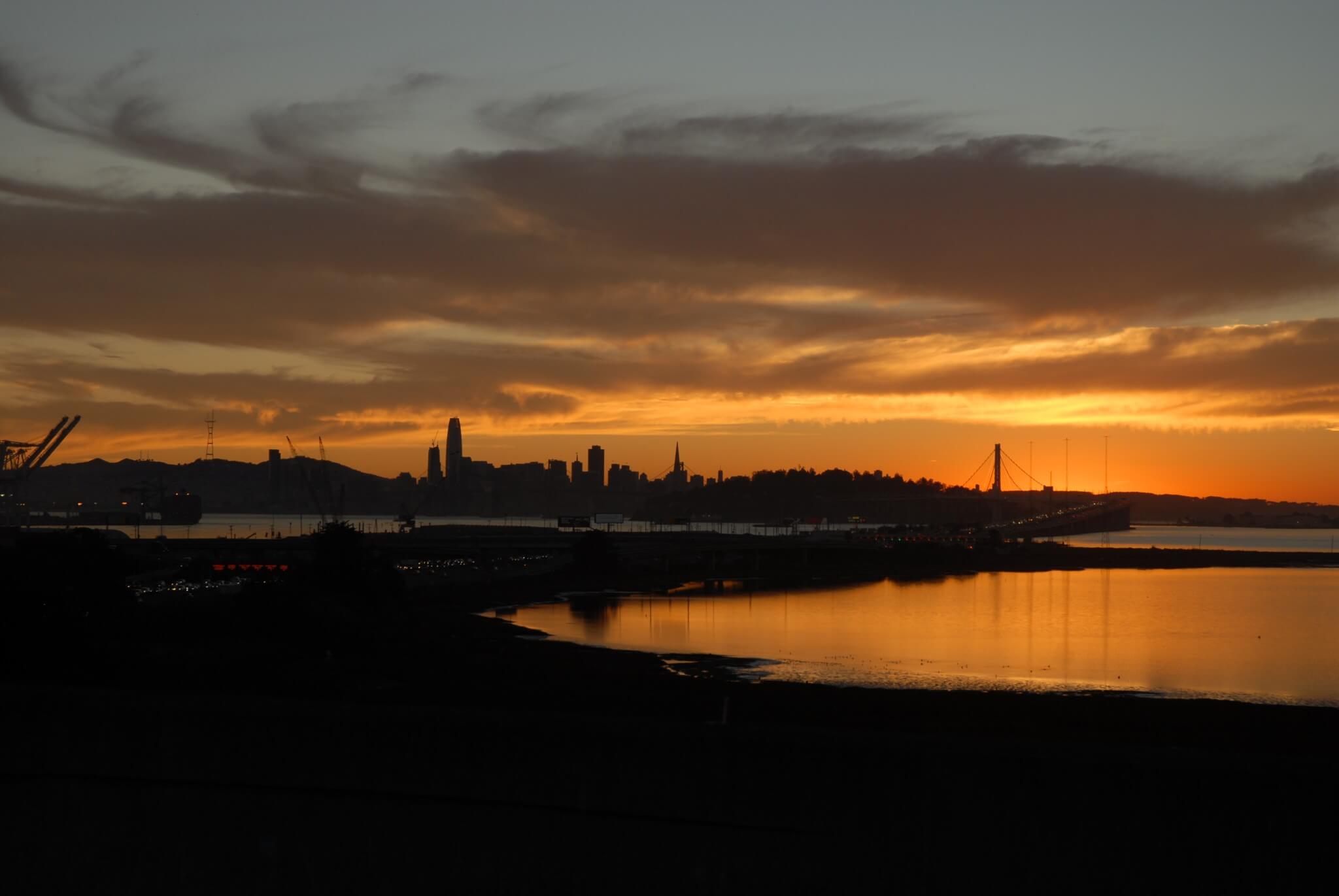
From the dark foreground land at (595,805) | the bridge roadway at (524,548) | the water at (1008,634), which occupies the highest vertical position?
the dark foreground land at (595,805)

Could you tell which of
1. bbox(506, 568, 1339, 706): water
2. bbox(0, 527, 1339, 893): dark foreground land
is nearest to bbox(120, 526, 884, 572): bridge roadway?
→ bbox(506, 568, 1339, 706): water

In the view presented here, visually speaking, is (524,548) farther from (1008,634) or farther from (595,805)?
(595,805)

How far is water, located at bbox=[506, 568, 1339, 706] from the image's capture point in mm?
41844

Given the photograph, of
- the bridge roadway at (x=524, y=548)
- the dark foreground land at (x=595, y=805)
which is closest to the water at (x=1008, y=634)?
the bridge roadway at (x=524, y=548)

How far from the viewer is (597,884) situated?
16.7ft

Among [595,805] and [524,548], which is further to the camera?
[524,548]

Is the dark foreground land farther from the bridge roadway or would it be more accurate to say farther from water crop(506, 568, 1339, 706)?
the bridge roadway

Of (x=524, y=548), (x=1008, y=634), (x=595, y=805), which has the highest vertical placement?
(x=595, y=805)

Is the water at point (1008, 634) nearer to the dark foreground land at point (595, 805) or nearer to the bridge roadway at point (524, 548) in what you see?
the bridge roadway at point (524, 548)

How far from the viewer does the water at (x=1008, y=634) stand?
4184cm

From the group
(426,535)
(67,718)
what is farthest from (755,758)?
(426,535)

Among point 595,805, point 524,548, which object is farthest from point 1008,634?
point 524,548

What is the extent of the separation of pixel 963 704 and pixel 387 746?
2693 cm

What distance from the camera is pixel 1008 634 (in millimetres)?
60125
